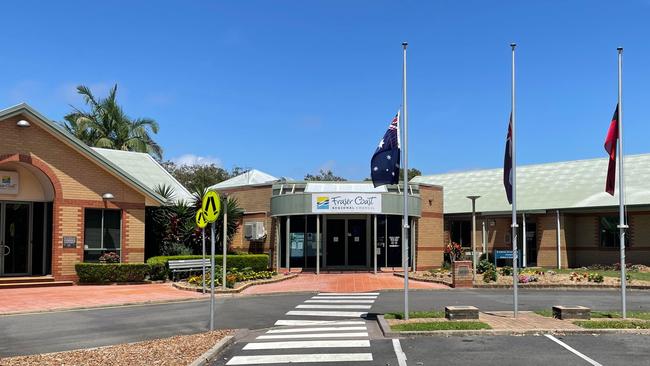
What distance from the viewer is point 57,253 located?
22.9 metres

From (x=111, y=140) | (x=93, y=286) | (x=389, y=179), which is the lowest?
(x=93, y=286)

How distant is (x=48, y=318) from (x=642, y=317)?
1362 cm

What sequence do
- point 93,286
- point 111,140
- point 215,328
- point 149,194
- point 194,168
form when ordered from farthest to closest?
point 194,168, point 111,140, point 149,194, point 93,286, point 215,328

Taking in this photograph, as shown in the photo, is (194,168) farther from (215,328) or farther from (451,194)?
(215,328)

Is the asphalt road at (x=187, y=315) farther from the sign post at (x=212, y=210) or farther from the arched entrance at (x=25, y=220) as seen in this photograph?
the arched entrance at (x=25, y=220)

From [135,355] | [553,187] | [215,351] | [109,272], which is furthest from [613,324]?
[553,187]

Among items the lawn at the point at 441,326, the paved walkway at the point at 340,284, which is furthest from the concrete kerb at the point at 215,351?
the paved walkway at the point at 340,284

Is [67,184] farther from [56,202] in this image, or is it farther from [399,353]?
[399,353]

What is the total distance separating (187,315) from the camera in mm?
14758

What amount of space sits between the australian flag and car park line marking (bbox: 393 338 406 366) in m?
3.90

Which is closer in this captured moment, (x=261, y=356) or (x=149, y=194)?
(x=261, y=356)

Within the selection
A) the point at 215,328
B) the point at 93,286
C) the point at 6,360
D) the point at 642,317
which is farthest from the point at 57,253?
the point at 642,317

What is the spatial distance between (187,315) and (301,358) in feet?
20.8

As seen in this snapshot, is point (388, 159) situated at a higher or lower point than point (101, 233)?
higher
